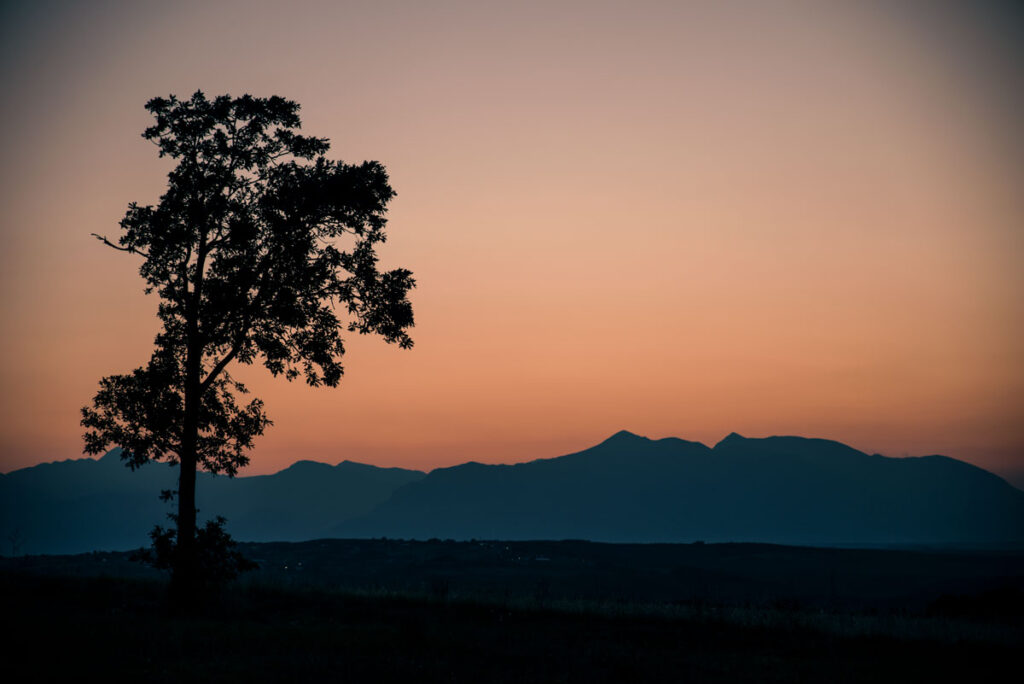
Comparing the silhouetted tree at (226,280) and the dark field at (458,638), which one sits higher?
the silhouetted tree at (226,280)

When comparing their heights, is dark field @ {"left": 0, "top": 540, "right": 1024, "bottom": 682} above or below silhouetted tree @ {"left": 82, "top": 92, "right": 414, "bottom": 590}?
below

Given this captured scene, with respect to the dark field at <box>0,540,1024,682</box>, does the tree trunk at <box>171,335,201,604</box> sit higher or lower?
higher

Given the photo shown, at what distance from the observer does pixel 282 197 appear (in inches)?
1158

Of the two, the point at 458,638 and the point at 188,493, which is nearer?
the point at 458,638

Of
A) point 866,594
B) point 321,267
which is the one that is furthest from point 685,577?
point 321,267

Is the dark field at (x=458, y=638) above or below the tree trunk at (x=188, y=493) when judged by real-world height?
below

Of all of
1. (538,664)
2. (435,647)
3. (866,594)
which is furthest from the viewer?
(866,594)

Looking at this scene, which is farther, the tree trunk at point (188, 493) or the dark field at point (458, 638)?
the tree trunk at point (188, 493)

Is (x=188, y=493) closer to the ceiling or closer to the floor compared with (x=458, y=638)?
closer to the ceiling

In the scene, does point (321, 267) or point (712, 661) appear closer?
point (712, 661)

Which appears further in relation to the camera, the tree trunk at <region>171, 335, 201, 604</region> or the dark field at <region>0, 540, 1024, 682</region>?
the tree trunk at <region>171, 335, 201, 604</region>

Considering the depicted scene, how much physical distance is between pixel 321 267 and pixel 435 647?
1378 cm

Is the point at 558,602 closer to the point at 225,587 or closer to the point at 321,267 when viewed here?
the point at 225,587

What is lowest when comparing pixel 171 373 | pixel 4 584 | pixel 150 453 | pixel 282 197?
pixel 4 584
